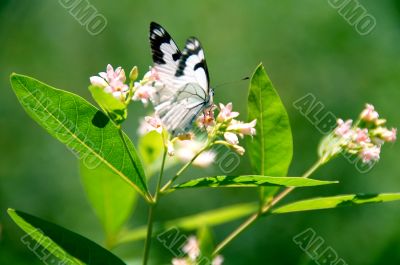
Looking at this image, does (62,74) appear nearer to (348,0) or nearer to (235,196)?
(235,196)

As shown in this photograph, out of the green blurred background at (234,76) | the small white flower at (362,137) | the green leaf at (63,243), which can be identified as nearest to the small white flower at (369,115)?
the small white flower at (362,137)

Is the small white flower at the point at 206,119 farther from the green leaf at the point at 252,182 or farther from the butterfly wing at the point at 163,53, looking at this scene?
the green leaf at the point at 252,182

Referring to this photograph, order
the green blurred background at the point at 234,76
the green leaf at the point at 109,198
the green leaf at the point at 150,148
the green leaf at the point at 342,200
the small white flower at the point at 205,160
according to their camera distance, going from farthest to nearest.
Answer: the green blurred background at the point at 234,76
the small white flower at the point at 205,160
the green leaf at the point at 150,148
the green leaf at the point at 109,198
the green leaf at the point at 342,200

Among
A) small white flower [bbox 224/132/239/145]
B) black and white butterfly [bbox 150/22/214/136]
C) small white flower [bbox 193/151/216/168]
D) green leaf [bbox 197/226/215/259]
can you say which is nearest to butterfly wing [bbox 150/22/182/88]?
black and white butterfly [bbox 150/22/214/136]

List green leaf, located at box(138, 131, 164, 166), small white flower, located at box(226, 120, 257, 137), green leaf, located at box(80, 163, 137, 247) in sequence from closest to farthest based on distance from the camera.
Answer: small white flower, located at box(226, 120, 257, 137) < green leaf, located at box(80, 163, 137, 247) < green leaf, located at box(138, 131, 164, 166)

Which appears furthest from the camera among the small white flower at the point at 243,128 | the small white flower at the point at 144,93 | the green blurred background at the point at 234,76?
the green blurred background at the point at 234,76

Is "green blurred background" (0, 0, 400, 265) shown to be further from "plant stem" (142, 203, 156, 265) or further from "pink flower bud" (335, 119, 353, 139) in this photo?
"plant stem" (142, 203, 156, 265)

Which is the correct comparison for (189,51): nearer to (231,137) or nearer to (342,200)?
(231,137)
